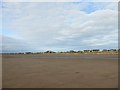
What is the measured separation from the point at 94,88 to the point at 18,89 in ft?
9.83

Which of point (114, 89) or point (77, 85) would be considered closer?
point (114, 89)

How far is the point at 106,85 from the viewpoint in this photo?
8180mm

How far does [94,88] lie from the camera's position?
25.0 ft

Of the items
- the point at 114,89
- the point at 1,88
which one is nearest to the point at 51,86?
the point at 1,88

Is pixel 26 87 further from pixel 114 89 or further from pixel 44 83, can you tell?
pixel 114 89

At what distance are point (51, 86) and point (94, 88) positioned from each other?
176cm

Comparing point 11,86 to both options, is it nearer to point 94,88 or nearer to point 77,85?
point 77,85

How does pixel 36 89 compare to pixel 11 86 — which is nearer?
pixel 36 89

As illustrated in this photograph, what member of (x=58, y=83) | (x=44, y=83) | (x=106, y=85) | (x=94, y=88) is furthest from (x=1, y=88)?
(x=106, y=85)

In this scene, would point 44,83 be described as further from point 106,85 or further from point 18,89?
point 106,85

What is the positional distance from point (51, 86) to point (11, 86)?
170cm

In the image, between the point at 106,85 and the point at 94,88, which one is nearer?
the point at 94,88

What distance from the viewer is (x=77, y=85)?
26.7 feet

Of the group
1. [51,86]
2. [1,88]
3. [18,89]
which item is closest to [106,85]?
[51,86]
